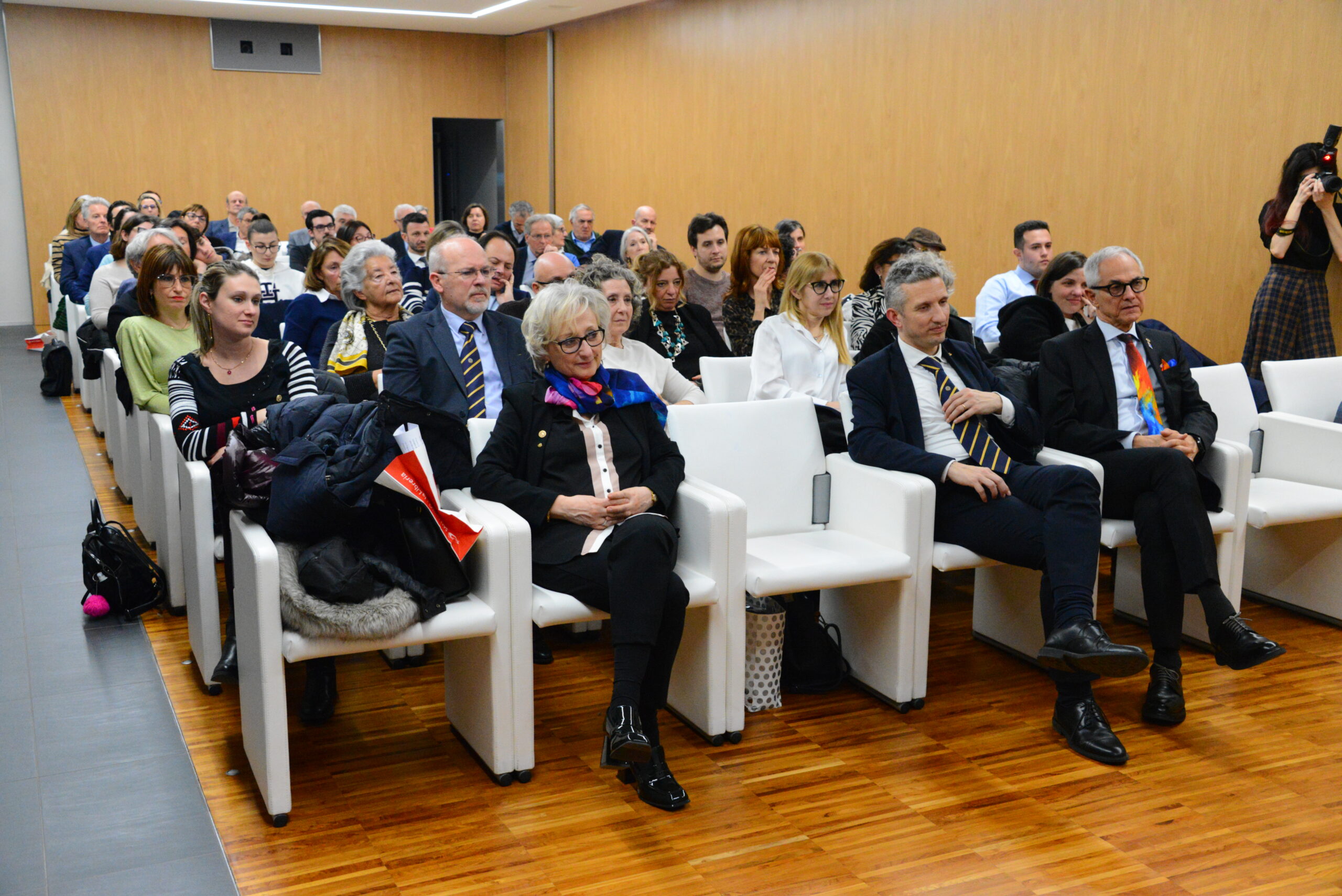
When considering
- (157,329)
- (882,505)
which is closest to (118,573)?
(157,329)

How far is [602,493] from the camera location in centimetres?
334

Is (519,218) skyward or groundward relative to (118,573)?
skyward

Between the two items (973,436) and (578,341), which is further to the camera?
(973,436)

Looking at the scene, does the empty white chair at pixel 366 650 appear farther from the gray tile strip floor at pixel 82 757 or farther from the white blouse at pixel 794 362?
the white blouse at pixel 794 362

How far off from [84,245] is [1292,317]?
8045 mm

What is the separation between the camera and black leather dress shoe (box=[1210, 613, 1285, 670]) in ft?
11.1

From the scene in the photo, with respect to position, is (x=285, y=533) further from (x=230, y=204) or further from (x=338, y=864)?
(x=230, y=204)

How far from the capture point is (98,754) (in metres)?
3.27

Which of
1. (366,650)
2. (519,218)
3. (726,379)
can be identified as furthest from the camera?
(519,218)

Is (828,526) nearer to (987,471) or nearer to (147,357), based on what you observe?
(987,471)

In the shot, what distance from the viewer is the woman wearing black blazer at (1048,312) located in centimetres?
461

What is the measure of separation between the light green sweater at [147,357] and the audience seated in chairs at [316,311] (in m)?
0.84

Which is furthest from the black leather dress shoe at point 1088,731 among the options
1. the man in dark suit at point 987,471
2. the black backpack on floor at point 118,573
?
the black backpack on floor at point 118,573

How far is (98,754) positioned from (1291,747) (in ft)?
10.7
